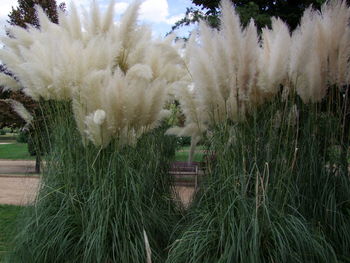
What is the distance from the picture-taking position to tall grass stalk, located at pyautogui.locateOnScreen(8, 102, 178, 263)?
9.52 feet

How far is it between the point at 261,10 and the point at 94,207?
27.9 feet

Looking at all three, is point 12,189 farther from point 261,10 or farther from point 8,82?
point 261,10

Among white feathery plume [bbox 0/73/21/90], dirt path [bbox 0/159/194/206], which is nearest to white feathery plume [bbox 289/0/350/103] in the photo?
dirt path [bbox 0/159/194/206]

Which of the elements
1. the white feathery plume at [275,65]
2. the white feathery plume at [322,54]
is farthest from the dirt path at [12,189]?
the white feathery plume at [322,54]

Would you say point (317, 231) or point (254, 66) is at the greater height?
point (254, 66)

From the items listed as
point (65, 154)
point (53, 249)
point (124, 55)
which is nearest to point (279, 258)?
point (53, 249)

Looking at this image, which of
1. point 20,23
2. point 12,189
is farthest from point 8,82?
point 20,23

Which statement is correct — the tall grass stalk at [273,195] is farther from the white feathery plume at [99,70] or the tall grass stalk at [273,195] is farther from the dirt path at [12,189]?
the dirt path at [12,189]

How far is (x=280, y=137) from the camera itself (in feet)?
10.1

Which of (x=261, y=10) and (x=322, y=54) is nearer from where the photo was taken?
(x=322, y=54)

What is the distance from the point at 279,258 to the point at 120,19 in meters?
2.32

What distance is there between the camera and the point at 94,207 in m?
2.96

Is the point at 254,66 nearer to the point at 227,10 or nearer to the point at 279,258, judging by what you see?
the point at 227,10

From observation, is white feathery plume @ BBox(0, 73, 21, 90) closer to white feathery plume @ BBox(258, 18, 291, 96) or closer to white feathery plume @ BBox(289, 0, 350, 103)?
white feathery plume @ BBox(258, 18, 291, 96)
